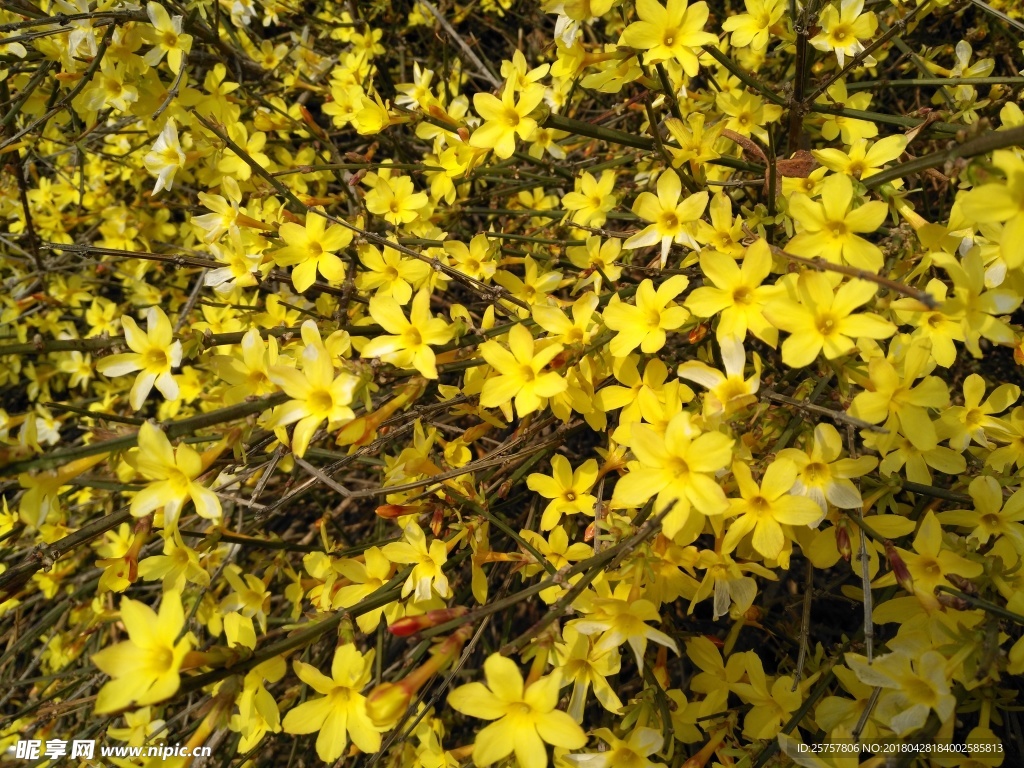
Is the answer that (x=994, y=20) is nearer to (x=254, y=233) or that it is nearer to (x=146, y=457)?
(x=254, y=233)

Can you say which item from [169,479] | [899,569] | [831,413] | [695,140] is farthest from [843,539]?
[169,479]

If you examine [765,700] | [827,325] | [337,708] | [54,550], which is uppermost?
[827,325]

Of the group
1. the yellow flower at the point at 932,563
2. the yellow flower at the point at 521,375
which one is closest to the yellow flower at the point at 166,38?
the yellow flower at the point at 521,375

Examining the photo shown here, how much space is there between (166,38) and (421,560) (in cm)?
175

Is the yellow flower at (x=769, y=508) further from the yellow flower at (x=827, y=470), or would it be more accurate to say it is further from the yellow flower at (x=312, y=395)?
the yellow flower at (x=312, y=395)

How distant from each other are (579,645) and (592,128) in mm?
1375

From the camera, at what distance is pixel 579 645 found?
1.28m

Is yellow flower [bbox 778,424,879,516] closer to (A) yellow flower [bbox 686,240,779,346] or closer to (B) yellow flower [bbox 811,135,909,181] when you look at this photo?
(A) yellow flower [bbox 686,240,779,346]

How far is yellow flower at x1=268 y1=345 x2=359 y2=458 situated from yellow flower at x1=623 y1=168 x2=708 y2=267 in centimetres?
80

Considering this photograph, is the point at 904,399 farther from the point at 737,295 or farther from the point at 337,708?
the point at 337,708

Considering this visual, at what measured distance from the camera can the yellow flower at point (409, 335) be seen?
1.40 m

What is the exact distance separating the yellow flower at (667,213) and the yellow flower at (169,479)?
3.66 ft

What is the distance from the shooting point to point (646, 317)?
4.69ft

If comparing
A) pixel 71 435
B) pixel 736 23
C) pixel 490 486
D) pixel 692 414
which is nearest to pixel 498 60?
pixel 736 23
